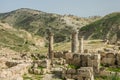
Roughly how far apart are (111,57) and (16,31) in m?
112

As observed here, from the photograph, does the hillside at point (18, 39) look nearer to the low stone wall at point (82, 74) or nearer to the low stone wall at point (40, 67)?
the low stone wall at point (40, 67)

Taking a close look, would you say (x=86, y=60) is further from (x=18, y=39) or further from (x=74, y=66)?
(x=18, y=39)

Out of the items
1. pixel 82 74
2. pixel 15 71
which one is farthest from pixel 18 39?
pixel 82 74

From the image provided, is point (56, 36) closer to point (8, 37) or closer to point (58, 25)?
point (58, 25)

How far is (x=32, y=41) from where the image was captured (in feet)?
458

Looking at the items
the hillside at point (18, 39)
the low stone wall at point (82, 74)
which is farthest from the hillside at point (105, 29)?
the low stone wall at point (82, 74)

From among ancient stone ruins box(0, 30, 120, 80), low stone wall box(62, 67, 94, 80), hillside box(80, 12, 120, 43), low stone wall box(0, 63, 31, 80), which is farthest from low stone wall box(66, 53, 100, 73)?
hillside box(80, 12, 120, 43)

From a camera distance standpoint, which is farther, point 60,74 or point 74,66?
point 74,66

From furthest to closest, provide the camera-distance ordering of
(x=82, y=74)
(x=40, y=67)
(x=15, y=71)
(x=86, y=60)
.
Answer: (x=40, y=67) < (x=86, y=60) < (x=15, y=71) < (x=82, y=74)

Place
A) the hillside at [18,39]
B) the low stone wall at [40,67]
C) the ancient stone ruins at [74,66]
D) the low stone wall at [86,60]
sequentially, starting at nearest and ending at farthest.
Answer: the ancient stone ruins at [74,66] < the low stone wall at [40,67] < the low stone wall at [86,60] < the hillside at [18,39]

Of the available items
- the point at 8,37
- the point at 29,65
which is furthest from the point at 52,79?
the point at 8,37

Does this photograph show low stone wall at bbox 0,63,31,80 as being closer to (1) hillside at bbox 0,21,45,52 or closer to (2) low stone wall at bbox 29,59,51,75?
(2) low stone wall at bbox 29,59,51,75

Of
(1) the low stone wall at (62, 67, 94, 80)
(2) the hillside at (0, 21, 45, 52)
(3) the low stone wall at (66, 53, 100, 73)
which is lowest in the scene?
(1) the low stone wall at (62, 67, 94, 80)

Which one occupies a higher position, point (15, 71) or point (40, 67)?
point (15, 71)
